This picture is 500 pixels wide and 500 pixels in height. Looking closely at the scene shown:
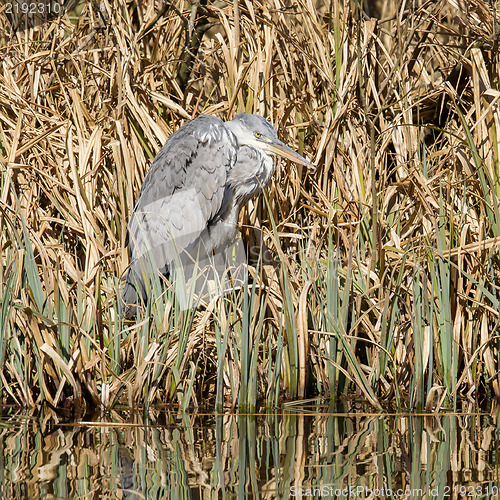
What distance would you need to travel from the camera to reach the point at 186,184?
13.8ft

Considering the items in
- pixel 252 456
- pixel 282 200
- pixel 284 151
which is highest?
pixel 284 151

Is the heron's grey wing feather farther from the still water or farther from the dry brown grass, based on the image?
the still water

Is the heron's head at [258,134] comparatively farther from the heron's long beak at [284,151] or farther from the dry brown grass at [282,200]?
the dry brown grass at [282,200]

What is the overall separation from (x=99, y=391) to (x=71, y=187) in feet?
5.22

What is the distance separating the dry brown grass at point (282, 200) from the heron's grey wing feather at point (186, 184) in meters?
0.19

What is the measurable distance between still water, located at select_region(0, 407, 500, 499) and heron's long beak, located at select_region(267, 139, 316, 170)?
5.00 ft

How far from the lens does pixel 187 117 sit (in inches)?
178

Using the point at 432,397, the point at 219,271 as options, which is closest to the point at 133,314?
the point at 219,271

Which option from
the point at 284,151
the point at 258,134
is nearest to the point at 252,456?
the point at 284,151

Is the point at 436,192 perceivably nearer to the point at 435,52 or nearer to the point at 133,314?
the point at 435,52

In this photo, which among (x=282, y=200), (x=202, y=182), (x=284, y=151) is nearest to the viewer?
(x=284, y=151)

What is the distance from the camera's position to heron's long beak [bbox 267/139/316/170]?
3.91m

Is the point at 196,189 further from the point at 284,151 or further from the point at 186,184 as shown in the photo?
the point at 284,151

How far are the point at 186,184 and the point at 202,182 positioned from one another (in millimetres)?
104
